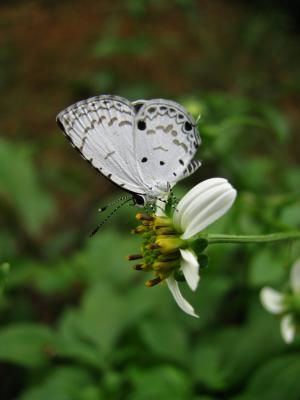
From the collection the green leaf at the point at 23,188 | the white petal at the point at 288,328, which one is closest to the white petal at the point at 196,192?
the white petal at the point at 288,328

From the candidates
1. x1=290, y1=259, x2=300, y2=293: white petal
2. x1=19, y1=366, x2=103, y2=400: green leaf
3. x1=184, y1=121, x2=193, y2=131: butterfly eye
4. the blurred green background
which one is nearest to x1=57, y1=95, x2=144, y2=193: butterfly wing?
x1=184, y1=121, x2=193, y2=131: butterfly eye

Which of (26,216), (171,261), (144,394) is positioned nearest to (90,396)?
(144,394)

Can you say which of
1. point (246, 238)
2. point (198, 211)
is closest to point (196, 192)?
point (198, 211)

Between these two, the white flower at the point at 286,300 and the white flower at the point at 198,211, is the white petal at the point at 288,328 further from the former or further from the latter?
the white flower at the point at 198,211

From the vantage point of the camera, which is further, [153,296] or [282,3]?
[282,3]

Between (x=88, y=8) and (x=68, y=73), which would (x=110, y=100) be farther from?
(x=88, y=8)
